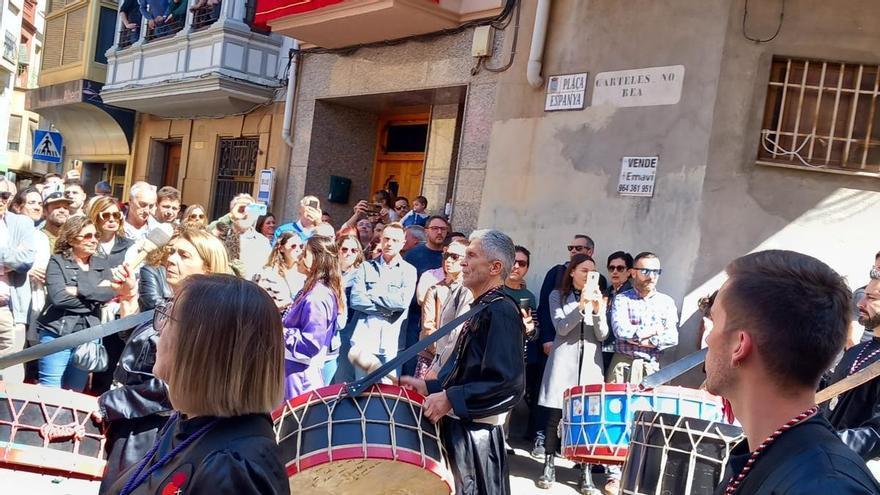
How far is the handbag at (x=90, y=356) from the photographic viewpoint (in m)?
4.81

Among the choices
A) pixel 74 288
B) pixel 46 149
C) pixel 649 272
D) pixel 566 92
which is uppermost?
pixel 566 92

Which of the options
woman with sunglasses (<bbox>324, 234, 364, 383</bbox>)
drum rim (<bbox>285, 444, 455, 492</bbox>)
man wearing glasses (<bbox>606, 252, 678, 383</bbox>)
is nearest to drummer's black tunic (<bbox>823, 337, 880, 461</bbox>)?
drum rim (<bbox>285, 444, 455, 492</bbox>)

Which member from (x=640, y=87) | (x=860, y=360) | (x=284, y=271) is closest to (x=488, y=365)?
(x=860, y=360)

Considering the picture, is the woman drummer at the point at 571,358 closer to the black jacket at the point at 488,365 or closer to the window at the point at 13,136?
the black jacket at the point at 488,365

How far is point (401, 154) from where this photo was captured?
13.9m

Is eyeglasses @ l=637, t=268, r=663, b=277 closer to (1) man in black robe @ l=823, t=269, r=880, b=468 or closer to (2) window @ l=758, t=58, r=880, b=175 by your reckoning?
(2) window @ l=758, t=58, r=880, b=175

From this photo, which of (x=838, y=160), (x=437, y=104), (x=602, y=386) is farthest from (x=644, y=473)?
(x=437, y=104)

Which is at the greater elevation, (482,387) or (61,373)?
(482,387)

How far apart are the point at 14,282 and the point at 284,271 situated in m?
2.05

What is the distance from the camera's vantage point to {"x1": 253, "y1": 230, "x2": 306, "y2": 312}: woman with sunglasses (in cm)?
676

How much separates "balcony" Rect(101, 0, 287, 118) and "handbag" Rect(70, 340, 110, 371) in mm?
10632

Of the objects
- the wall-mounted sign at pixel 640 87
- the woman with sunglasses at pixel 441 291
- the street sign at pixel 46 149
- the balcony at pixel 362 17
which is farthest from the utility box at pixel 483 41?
the street sign at pixel 46 149

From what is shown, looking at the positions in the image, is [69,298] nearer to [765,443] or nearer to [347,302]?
[347,302]

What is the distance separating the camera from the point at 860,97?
8.08 m
